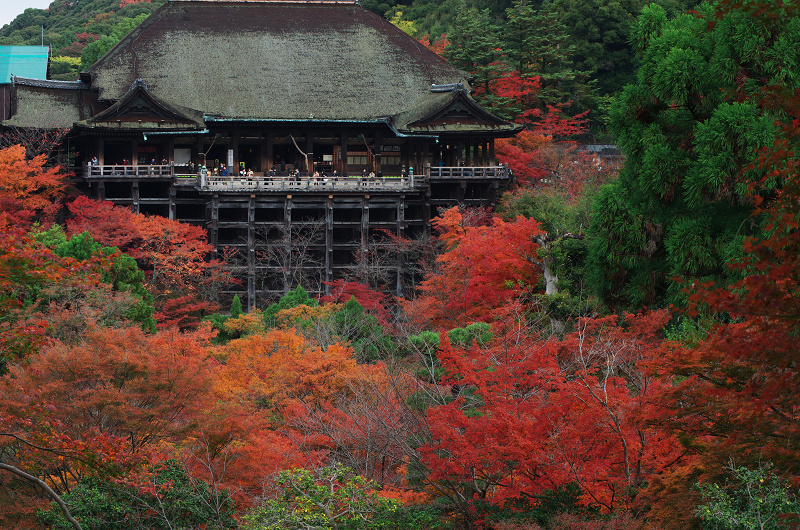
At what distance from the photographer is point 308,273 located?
39156mm

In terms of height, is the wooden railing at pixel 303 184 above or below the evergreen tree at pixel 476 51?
below

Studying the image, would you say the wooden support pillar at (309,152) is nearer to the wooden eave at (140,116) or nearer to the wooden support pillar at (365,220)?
the wooden support pillar at (365,220)

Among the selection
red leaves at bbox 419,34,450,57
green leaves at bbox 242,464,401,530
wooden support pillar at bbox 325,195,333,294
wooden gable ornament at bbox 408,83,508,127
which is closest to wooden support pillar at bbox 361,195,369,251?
wooden support pillar at bbox 325,195,333,294

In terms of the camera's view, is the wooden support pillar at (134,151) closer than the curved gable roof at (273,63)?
Yes

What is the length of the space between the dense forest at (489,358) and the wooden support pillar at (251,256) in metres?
1.24

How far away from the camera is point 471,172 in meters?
40.7

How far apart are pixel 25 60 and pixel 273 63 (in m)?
14.3

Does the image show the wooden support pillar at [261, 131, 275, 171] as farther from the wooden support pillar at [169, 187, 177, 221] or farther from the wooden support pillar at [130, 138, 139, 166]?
the wooden support pillar at [130, 138, 139, 166]

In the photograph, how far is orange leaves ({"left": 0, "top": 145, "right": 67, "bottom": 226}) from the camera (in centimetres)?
3444

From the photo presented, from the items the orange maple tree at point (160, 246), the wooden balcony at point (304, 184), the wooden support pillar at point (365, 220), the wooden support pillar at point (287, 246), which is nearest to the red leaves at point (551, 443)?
the orange maple tree at point (160, 246)

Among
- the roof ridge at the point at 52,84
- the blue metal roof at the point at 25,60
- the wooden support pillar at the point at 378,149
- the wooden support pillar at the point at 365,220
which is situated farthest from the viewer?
the blue metal roof at the point at 25,60

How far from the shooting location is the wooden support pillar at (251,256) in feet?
123

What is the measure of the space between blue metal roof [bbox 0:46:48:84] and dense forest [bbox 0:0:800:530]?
40.1 ft

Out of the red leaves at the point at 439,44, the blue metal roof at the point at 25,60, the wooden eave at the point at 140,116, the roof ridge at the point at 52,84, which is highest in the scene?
the red leaves at the point at 439,44
